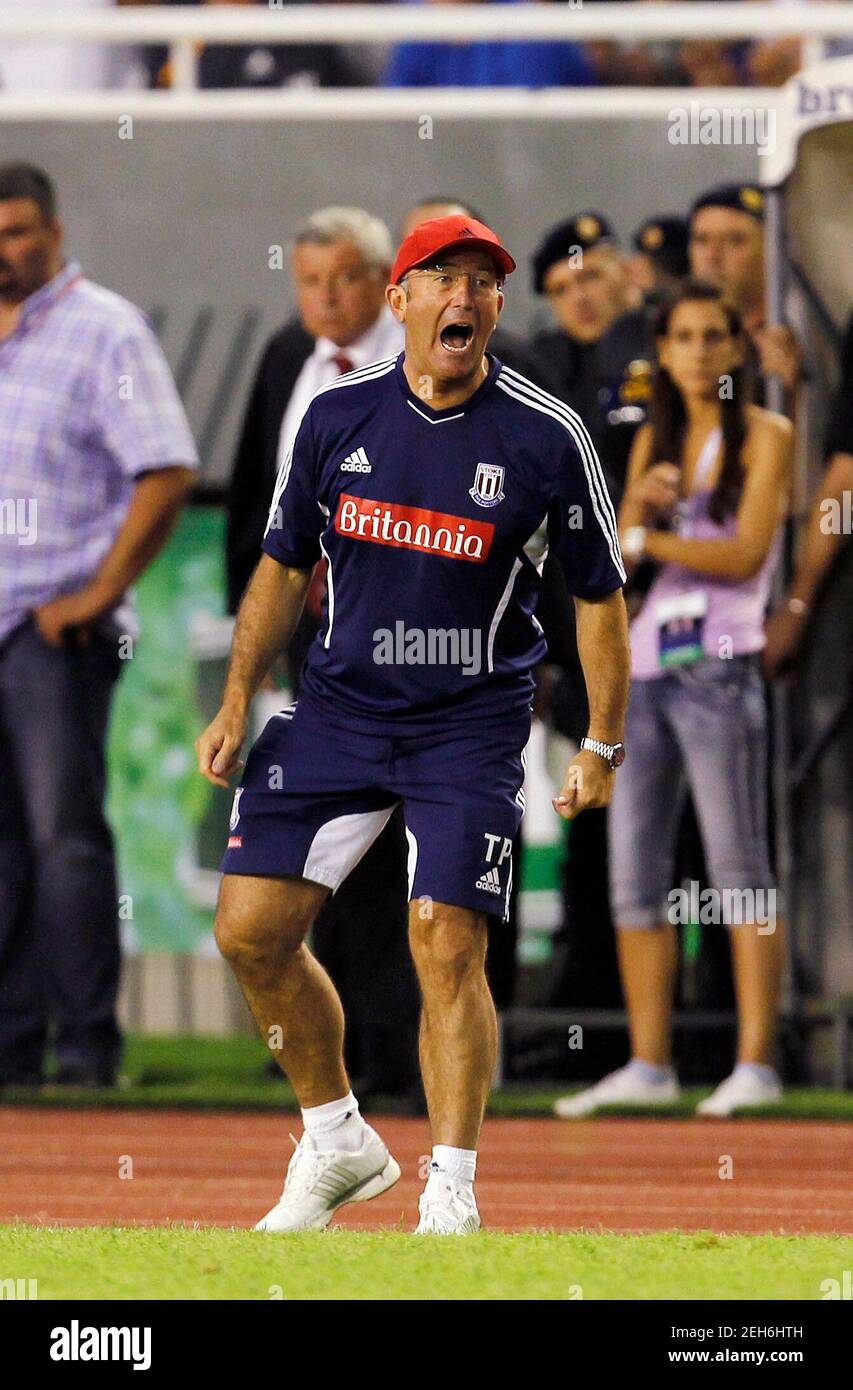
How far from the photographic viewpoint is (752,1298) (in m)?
4.75

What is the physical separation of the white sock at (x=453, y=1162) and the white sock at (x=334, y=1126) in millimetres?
383

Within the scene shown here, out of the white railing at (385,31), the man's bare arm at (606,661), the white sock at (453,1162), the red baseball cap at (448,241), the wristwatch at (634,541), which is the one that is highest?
the white railing at (385,31)

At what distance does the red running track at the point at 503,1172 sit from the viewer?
647 centimetres

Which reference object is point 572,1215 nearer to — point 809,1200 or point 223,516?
point 809,1200

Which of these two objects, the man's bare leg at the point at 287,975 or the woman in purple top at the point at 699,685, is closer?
the man's bare leg at the point at 287,975

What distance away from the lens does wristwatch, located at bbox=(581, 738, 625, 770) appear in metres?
5.86

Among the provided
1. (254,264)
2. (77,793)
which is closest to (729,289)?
(254,264)

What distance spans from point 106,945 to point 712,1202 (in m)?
2.76

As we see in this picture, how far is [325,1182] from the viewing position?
5938 mm

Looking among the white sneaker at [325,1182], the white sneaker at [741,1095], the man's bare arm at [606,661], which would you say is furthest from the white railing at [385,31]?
the white sneaker at [325,1182]

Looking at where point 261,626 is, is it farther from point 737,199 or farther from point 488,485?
point 737,199

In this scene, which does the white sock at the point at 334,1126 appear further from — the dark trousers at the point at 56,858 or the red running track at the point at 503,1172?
the dark trousers at the point at 56,858

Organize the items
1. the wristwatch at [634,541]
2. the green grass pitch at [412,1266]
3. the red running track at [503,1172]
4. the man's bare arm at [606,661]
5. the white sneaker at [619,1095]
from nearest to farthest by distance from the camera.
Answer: the green grass pitch at [412,1266], the man's bare arm at [606,661], the red running track at [503,1172], the white sneaker at [619,1095], the wristwatch at [634,541]
